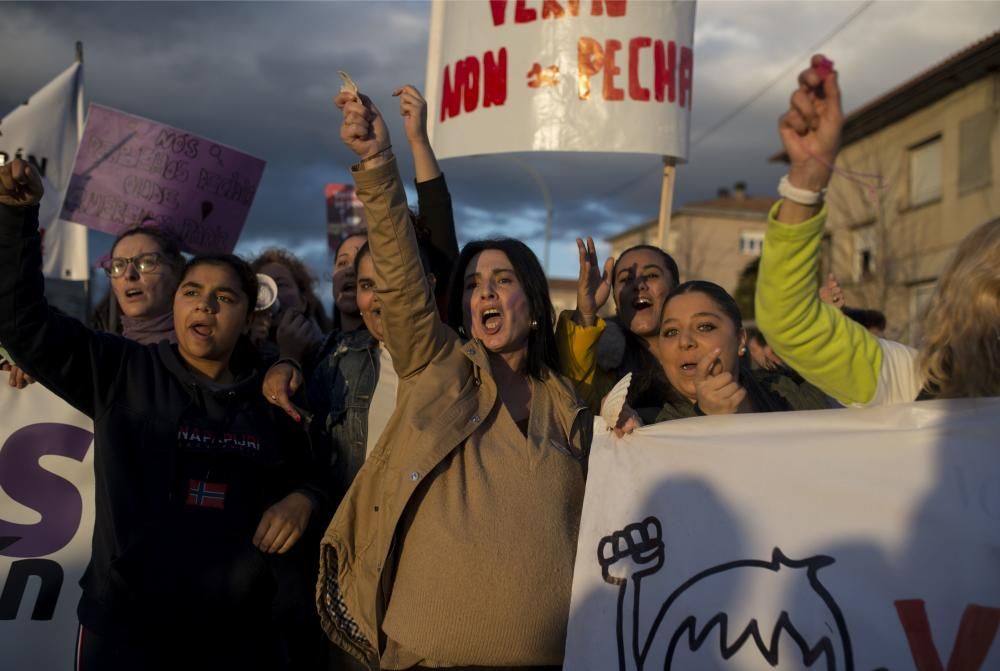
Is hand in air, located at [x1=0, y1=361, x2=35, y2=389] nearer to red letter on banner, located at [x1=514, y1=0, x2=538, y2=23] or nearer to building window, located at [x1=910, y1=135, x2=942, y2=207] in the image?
red letter on banner, located at [x1=514, y1=0, x2=538, y2=23]

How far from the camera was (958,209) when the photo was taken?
801 inches

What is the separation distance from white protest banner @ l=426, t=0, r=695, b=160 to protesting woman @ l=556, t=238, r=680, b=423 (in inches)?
35.7

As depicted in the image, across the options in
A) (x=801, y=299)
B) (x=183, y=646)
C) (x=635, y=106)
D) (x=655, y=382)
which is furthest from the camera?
(x=635, y=106)

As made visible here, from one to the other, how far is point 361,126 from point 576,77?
235 cm

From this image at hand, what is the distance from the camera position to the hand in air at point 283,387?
9.55ft

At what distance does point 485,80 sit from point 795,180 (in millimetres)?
3024

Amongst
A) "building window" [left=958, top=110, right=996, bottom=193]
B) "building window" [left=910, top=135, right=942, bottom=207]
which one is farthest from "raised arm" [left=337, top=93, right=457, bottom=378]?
"building window" [left=910, top=135, right=942, bottom=207]

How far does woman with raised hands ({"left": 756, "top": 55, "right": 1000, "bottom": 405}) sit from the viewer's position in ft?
6.09

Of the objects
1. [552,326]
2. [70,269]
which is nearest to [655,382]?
[552,326]

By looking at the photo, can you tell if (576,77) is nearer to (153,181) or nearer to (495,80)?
(495,80)

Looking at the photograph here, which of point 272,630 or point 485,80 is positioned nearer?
point 272,630

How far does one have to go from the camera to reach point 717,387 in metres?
2.51

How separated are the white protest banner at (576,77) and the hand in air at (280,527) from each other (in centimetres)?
235

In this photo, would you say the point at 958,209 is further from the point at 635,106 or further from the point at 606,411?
the point at 606,411
